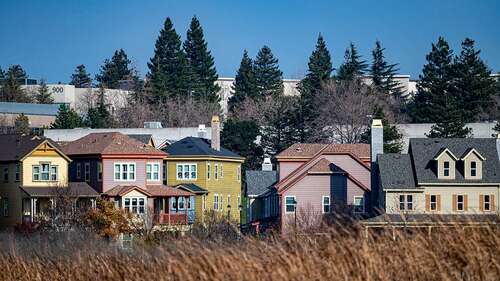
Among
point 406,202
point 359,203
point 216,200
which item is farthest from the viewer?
point 216,200

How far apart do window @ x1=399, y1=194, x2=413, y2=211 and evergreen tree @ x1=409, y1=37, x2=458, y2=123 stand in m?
34.6

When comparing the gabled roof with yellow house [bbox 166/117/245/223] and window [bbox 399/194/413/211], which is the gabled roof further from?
window [bbox 399/194/413/211]

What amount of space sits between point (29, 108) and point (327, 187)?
6125cm

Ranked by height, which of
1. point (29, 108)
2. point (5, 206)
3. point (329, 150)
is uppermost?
point (29, 108)

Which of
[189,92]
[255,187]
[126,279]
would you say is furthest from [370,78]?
[126,279]

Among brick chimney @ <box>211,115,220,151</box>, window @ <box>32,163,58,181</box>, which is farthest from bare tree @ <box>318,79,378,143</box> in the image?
window @ <box>32,163,58,181</box>

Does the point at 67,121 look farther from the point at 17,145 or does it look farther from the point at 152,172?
the point at 152,172

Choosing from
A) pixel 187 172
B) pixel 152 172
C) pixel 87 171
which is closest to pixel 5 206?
pixel 87 171

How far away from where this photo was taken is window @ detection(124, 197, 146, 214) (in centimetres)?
6969

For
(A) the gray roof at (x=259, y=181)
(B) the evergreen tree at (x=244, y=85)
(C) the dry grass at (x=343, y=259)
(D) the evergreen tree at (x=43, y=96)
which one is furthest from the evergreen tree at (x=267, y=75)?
(C) the dry grass at (x=343, y=259)

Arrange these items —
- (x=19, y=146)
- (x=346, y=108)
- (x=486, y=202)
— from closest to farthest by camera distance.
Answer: (x=486, y=202) < (x=19, y=146) < (x=346, y=108)

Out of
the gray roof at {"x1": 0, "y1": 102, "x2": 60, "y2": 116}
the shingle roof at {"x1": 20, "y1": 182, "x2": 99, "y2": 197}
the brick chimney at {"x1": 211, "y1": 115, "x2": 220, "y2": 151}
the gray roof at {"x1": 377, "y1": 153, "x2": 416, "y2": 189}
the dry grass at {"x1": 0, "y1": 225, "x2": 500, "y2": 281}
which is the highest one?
the gray roof at {"x1": 0, "y1": 102, "x2": 60, "y2": 116}

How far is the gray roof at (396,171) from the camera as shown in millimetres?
64312

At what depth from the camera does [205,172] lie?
77062mm
